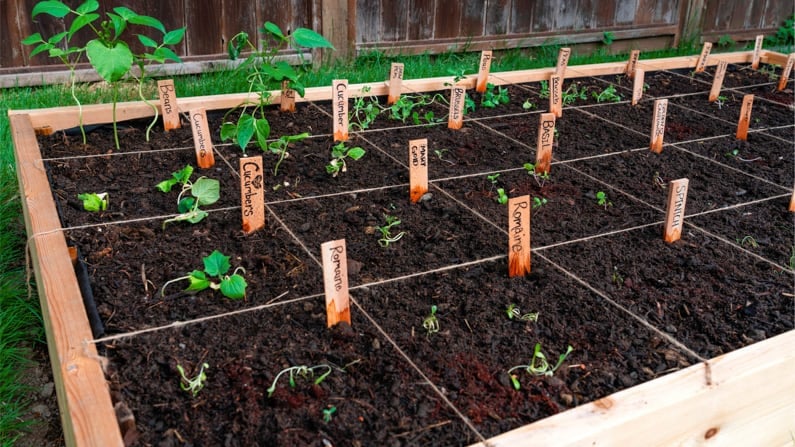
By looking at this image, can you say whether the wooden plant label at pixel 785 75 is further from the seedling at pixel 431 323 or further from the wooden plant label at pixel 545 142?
the seedling at pixel 431 323

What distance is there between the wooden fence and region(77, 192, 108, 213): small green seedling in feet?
5.87

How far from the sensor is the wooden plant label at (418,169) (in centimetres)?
218

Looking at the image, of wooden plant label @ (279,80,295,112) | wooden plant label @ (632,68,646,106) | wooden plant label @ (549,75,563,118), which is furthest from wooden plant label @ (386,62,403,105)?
wooden plant label @ (632,68,646,106)

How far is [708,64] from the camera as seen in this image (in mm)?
4227

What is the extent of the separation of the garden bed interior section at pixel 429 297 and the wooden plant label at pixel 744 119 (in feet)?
0.42

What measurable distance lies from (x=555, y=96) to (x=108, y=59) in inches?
71.2

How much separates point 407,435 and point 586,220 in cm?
113

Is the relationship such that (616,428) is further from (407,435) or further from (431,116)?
(431,116)

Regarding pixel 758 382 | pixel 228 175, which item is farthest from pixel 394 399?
pixel 228 175

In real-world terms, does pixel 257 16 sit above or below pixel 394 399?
above

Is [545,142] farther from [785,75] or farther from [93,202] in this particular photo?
[785,75]

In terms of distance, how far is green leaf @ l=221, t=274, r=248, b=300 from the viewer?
166 centimetres

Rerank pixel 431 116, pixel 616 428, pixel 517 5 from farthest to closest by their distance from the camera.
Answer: pixel 517 5
pixel 431 116
pixel 616 428

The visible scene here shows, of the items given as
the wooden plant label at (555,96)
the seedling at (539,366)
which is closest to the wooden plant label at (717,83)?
the wooden plant label at (555,96)
